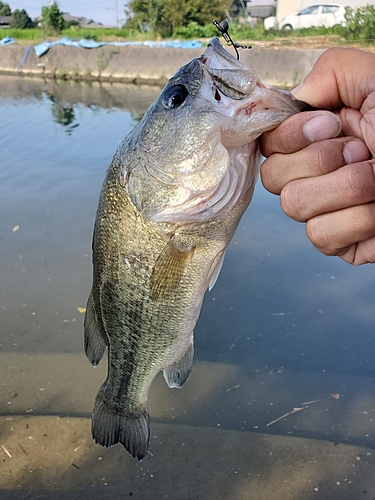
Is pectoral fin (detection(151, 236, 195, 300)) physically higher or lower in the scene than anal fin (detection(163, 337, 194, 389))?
higher

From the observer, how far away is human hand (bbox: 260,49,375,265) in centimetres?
119

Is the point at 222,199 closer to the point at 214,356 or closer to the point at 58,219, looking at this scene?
the point at 214,356

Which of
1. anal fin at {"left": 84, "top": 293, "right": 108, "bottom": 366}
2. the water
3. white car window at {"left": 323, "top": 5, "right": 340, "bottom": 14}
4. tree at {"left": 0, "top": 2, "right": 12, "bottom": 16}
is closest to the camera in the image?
anal fin at {"left": 84, "top": 293, "right": 108, "bottom": 366}

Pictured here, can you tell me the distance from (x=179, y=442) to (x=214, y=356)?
803 millimetres

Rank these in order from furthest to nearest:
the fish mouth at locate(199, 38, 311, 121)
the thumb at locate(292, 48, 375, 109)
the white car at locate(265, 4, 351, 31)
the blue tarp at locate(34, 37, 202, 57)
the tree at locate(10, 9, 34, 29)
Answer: the tree at locate(10, 9, 34, 29) < the white car at locate(265, 4, 351, 31) < the blue tarp at locate(34, 37, 202, 57) < the thumb at locate(292, 48, 375, 109) < the fish mouth at locate(199, 38, 311, 121)

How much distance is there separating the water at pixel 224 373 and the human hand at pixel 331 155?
1.37 metres

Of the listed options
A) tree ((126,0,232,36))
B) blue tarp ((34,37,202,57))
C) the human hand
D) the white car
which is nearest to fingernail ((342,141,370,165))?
the human hand

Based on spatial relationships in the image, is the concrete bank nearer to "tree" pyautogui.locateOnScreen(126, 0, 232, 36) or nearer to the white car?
the white car

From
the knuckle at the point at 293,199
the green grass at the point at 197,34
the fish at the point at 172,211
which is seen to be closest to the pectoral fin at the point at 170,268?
the fish at the point at 172,211

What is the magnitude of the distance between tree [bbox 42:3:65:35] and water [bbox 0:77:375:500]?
75.3 feet

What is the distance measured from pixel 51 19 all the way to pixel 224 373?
26406 mm

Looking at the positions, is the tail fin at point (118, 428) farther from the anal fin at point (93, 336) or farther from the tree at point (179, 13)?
the tree at point (179, 13)

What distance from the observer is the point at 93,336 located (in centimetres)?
169

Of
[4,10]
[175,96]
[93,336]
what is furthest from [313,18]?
[4,10]
